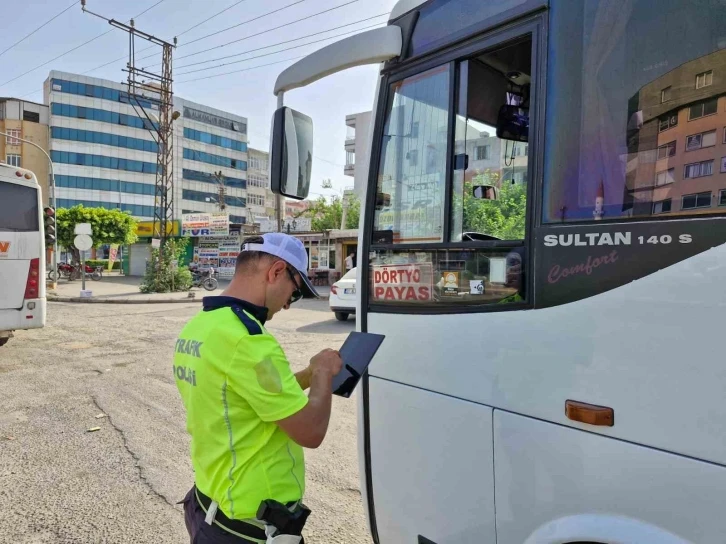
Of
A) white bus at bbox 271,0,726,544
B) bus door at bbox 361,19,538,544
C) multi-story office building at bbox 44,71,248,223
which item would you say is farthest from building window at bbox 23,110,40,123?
bus door at bbox 361,19,538,544

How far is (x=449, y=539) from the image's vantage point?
1.92 meters

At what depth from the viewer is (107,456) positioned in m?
4.33

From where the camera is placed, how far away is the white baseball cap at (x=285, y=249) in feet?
5.85

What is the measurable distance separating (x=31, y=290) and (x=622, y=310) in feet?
30.0

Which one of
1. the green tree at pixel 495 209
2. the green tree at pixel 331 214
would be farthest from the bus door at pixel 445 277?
the green tree at pixel 331 214

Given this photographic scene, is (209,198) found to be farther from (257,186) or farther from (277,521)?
(277,521)

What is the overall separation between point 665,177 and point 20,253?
30.4ft

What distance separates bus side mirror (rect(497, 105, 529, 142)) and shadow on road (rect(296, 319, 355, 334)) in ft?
30.9

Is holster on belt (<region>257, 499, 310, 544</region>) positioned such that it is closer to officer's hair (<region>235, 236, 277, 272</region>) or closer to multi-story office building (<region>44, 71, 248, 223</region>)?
officer's hair (<region>235, 236, 277, 272</region>)

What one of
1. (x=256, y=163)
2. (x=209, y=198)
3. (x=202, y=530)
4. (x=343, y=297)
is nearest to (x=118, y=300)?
(x=343, y=297)

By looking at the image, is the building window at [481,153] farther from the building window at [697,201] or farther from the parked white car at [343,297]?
the parked white car at [343,297]

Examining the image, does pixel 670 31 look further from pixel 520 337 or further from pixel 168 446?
pixel 168 446

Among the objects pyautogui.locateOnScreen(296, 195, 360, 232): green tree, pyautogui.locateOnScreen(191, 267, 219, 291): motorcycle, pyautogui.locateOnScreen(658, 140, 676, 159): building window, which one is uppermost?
pyautogui.locateOnScreen(296, 195, 360, 232): green tree

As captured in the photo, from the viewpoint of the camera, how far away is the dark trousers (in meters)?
1.70
